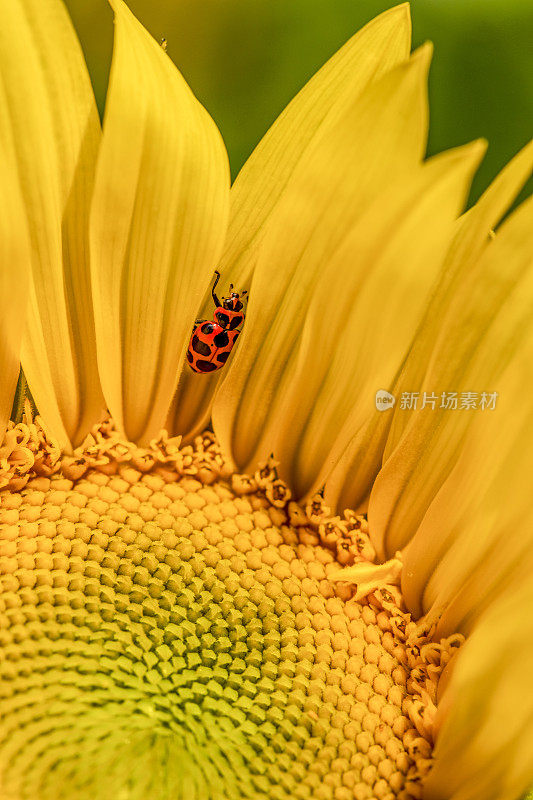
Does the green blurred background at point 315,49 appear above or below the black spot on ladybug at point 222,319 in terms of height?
above

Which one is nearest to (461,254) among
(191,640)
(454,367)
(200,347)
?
(454,367)

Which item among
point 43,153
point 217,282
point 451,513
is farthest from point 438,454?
point 43,153

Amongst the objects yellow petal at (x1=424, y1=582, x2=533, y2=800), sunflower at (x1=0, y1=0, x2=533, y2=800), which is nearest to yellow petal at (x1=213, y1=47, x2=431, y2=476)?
sunflower at (x1=0, y1=0, x2=533, y2=800)

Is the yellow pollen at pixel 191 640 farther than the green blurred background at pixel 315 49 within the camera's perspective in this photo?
No

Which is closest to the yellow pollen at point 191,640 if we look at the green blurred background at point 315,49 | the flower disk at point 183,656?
the flower disk at point 183,656

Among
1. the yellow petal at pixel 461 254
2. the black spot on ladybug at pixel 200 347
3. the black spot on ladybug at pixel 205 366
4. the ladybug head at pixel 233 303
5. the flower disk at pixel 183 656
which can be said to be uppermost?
the yellow petal at pixel 461 254

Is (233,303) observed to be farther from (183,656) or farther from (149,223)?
(183,656)

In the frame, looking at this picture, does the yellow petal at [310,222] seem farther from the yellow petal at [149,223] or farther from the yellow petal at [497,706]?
the yellow petal at [497,706]
